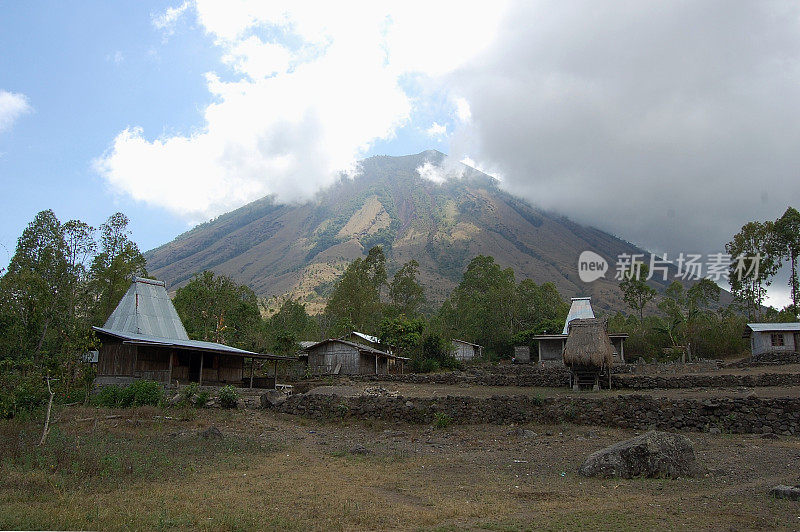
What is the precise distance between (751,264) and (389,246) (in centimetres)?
10472

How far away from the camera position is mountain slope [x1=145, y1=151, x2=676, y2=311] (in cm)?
12644

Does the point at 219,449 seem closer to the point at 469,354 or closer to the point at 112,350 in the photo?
the point at 112,350

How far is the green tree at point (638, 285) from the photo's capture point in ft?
191

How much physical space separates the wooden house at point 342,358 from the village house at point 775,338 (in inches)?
1023

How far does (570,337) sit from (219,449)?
17.3 meters

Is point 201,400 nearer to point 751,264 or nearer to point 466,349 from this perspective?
Result: point 466,349

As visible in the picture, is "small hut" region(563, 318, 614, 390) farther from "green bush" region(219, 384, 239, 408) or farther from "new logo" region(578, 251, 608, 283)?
"new logo" region(578, 251, 608, 283)

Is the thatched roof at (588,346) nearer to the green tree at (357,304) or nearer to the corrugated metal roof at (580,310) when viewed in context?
the corrugated metal roof at (580,310)

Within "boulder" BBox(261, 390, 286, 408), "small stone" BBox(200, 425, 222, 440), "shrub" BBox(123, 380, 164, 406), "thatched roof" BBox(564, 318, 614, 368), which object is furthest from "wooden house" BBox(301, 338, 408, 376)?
"small stone" BBox(200, 425, 222, 440)

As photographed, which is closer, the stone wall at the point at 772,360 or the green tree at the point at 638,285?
the stone wall at the point at 772,360

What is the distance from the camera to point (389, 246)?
14688 centimetres

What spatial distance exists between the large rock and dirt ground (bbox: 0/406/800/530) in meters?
0.26

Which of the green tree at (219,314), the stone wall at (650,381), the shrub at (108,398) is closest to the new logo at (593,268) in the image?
the green tree at (219,314)

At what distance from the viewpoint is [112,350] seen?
24.7m
